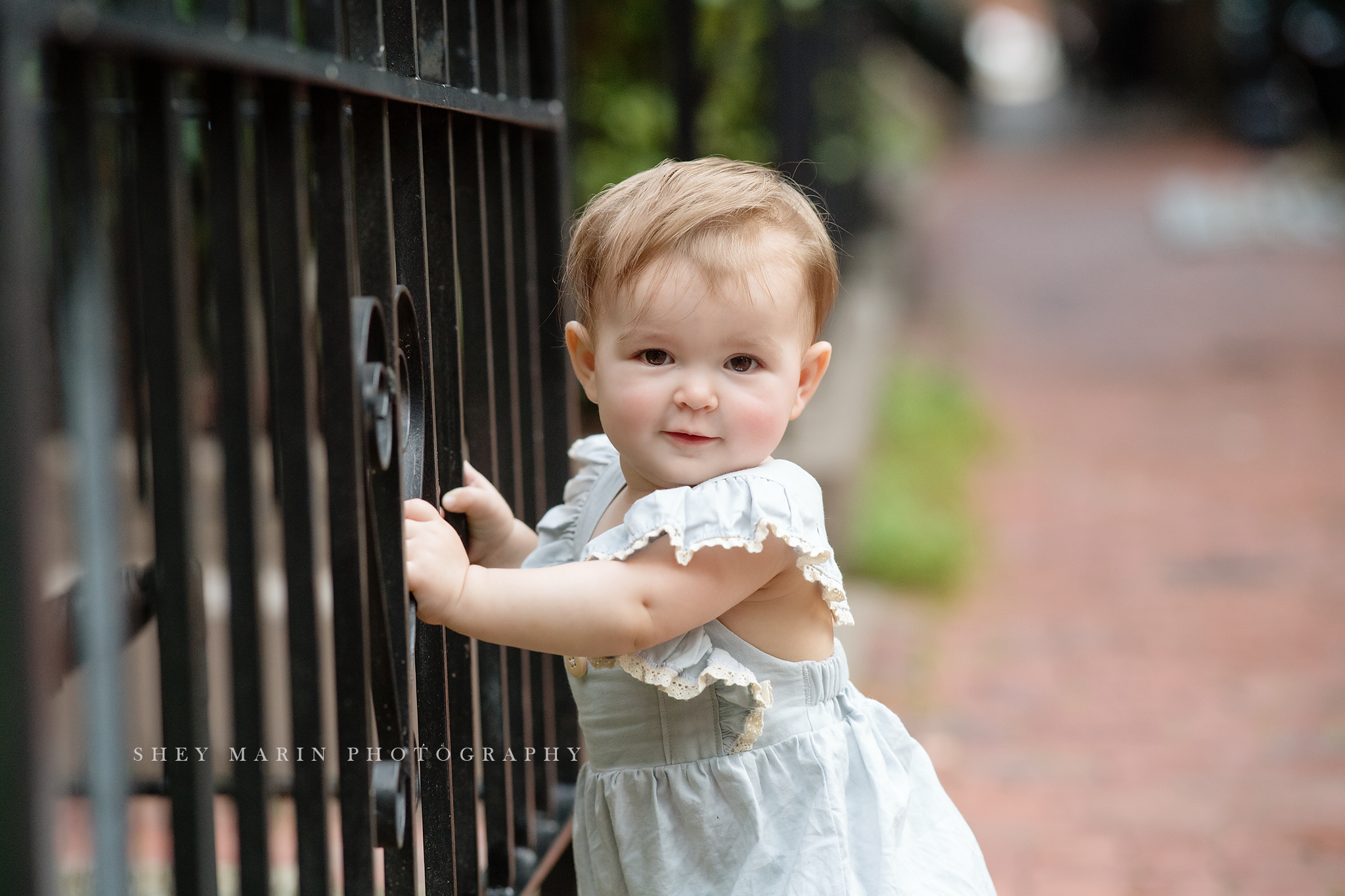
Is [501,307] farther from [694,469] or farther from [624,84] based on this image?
[624,84]

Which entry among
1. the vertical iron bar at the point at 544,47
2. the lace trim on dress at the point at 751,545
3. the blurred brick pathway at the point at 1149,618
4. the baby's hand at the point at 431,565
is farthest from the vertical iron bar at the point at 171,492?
the blurred brick pathway at the point at 1149,618

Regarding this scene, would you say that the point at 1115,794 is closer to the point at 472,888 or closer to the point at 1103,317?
the point at 472,888

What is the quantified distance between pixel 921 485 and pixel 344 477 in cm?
574

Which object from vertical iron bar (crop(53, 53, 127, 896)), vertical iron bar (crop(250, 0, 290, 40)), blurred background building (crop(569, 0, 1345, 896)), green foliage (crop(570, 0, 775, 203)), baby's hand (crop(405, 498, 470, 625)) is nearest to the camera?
vertical iron bar (crop(53, 53, 127, 896))

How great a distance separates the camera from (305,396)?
1.32 meters

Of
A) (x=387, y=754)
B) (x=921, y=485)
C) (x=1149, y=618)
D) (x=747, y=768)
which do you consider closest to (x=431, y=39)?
(x=387, y=754)

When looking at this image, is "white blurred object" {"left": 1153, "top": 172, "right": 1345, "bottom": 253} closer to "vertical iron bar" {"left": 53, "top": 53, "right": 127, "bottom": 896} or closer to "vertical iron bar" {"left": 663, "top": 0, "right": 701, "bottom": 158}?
"vertical iron bar" {"left": 663, "top": 0, "right": 701, "bottom": 158}

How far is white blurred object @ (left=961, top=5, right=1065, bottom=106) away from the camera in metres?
42.9

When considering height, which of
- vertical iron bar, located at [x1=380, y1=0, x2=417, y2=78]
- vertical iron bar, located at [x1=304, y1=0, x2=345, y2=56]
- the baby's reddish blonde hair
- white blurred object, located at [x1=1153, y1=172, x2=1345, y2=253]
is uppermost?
white blurred object, located at [x1=1153, y1=172, x2=1345, y2=253]

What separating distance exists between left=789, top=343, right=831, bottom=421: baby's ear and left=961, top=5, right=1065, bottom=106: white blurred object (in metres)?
40.7

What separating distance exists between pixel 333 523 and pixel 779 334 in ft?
1.89

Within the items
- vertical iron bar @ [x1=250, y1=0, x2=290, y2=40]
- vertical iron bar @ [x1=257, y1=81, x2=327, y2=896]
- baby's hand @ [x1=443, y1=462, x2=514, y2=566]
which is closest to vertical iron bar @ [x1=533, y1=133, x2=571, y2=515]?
baby's hand @ [x1=443, y1=462, x2=514, y2=566]

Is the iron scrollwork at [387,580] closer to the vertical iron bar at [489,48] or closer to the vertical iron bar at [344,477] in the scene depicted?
the vertical iron bar at [344,477]

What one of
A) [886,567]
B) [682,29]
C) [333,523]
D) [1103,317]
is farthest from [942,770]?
[1103,317]
